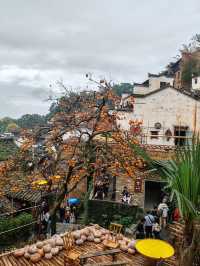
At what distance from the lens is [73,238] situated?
33.7ft

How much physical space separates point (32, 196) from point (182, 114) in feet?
41.1

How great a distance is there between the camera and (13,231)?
47.7 feet

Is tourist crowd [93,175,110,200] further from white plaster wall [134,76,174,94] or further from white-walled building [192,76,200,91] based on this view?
white-walled building [192,76,200,91]

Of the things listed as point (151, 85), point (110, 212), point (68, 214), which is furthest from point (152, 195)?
point (151, 85)

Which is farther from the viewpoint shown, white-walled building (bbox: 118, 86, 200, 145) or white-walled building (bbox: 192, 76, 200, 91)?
white-walled building (bbox: 192, 76, 200, 91)

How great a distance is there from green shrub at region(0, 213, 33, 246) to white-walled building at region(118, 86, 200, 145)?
36.3ft

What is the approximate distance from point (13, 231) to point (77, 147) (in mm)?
5254

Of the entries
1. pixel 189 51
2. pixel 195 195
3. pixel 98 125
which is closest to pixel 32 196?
pixel 98 125

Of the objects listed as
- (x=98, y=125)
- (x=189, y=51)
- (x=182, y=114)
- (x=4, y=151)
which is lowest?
(x=4, y=151)

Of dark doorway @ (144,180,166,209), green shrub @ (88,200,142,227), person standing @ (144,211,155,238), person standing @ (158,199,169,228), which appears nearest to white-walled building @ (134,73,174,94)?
dark doorway @ (144,180,166,209)

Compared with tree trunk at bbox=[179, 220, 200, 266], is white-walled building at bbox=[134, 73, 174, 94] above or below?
above

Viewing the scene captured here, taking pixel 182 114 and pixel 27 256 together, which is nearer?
pixel 27 256

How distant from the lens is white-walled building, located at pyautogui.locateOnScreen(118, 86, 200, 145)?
23109 millimetres

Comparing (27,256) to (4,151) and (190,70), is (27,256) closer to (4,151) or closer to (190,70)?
(4,151)
